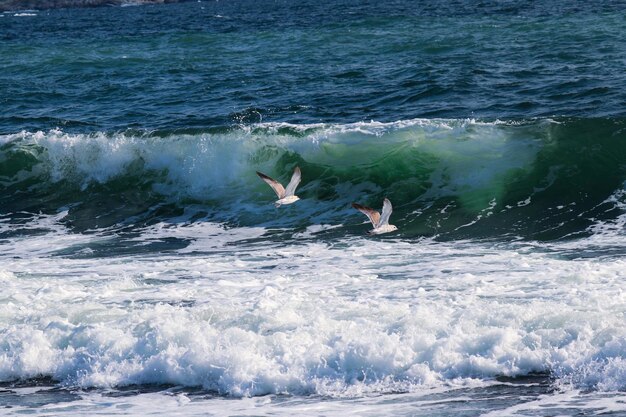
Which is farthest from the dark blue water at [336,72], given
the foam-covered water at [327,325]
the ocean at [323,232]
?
the foam-covered water at [327,325]

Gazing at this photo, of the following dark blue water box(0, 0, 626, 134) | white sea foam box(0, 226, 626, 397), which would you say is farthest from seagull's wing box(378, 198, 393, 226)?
dark blue water box(0, 0, 626, 134)

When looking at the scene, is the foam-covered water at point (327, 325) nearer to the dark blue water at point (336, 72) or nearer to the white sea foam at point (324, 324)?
the white sea foam at point (324, 324)

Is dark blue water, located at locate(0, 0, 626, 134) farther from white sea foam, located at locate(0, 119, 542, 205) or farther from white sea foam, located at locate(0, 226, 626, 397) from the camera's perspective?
white sea foam, located at locate(0, 226, 626, 397)

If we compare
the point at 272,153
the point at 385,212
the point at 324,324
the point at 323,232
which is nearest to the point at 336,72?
the point at 272,153

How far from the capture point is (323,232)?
15.0 metres

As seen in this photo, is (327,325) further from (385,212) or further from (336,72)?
(336,72)

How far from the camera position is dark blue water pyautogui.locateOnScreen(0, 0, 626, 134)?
2172 cm

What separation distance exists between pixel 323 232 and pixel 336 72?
1233 cm

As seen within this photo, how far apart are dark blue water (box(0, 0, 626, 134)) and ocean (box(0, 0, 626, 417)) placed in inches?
5.4

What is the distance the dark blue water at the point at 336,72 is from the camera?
21.7 metres

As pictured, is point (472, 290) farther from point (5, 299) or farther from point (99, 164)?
point (99, 164)

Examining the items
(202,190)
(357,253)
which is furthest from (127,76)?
(357,253)

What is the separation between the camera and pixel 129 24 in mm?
54875

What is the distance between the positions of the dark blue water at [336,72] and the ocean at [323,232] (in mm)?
136
